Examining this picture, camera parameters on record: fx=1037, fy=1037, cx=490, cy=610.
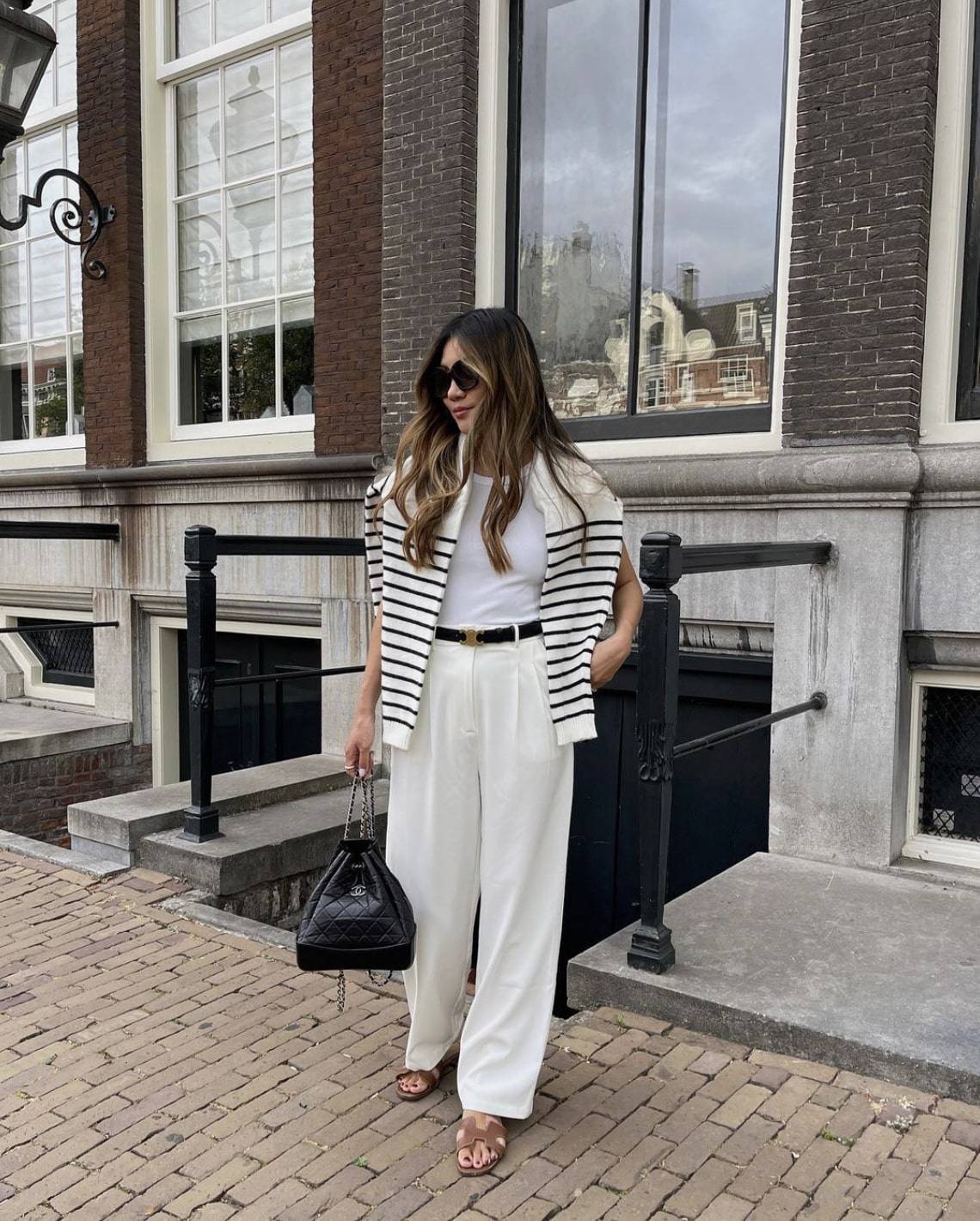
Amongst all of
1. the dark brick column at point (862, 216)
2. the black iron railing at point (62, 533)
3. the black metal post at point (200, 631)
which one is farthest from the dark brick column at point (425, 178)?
the black iron railing at point (62, 533)

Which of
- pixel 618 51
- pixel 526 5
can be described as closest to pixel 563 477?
pixel 618 51

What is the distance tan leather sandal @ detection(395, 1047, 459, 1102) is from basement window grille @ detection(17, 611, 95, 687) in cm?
658

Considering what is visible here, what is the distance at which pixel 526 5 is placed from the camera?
5887 millimetres

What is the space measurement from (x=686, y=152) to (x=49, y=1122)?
5.06m

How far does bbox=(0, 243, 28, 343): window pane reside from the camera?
9.42 meters

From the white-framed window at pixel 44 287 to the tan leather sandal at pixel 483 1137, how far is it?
7773 millimetres

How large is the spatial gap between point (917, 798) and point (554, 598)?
291 centimetres

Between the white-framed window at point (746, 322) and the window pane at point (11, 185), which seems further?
the window pane at point (11, 185)

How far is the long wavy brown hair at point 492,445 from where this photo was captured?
2.55 metres

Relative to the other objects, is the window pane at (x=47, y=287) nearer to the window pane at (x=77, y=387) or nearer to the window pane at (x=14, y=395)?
the window pane at (x=77, y=387)

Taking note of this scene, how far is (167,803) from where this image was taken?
17.4 feet

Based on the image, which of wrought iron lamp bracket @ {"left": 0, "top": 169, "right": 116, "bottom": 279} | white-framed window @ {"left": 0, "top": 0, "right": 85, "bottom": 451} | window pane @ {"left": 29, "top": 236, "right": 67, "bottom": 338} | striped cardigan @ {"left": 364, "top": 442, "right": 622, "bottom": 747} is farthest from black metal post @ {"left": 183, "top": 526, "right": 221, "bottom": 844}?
window pane @ {"left": 29, "top": 236, "right": 67, "bottom": 338}

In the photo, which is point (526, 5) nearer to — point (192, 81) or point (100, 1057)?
point (192, 81)

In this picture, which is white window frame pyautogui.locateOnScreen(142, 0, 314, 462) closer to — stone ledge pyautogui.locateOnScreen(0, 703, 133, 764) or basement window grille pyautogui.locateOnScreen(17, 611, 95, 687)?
basement window grille pyautogui.locateOnScreen(17, 611, 95, 687)
